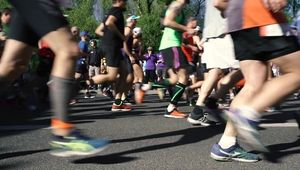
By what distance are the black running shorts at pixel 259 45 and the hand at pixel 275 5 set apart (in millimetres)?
197

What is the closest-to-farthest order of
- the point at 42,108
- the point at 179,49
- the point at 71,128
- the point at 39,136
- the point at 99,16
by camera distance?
the point at 71,128
the point at 39,136
the point at 179,49
the point at 42,108
the point at 99,16

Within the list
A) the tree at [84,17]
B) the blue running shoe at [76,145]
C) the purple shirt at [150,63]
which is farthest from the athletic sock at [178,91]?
the tree at [84,17]

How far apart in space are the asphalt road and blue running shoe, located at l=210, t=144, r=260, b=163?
6 cm

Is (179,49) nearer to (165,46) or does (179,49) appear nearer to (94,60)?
(165,46)

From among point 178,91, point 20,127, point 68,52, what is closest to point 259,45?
point 68,52

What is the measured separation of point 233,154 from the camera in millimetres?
3947

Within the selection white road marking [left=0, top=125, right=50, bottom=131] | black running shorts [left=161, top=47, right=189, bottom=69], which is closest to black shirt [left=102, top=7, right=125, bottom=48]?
black running shorts [left=161, top=47, right=189, bottom=69]

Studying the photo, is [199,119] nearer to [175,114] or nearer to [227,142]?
[175,114]

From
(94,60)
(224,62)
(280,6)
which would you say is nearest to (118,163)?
(280,6)

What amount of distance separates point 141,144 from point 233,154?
1.02 metres

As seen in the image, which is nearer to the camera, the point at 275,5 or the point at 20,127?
the point at 275,5

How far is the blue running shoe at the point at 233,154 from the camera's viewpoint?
→ 3.91 meters

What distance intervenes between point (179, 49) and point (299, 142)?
2.53 metres

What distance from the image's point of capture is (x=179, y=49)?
6.81 m
